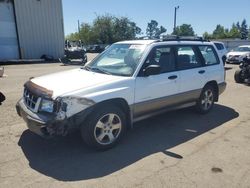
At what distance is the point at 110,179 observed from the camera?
11.2 feet

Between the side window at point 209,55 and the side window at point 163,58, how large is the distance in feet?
4.07

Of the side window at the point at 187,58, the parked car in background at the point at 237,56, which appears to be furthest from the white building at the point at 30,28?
the side window at the point at 187,58

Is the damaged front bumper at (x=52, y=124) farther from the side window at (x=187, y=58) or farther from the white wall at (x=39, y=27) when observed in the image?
the white wall at (x=39, y=27)

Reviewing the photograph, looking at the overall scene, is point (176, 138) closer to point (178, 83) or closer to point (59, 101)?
point (178, 83)

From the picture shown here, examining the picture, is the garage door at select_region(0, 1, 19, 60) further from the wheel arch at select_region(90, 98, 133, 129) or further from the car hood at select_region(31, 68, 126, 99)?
the wheel arch at select_region(90, 98, 133, 129)

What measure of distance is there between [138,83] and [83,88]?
104cm

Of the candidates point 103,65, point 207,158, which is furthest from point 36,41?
point 207,158

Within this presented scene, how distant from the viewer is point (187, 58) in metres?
5.69

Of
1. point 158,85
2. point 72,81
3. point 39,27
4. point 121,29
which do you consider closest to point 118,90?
point 72,81

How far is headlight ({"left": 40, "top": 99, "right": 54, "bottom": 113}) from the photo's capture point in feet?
12.4

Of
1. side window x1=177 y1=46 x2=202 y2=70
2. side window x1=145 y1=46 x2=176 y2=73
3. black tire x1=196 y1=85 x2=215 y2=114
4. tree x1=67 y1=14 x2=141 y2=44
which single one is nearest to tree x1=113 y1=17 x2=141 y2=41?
tree x1=67 y1=14 x2=141 y2=44

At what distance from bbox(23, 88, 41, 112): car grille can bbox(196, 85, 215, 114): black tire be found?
3.76 m

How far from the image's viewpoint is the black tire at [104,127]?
3.97 meters

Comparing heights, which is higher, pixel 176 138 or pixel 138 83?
pixel 138 83
